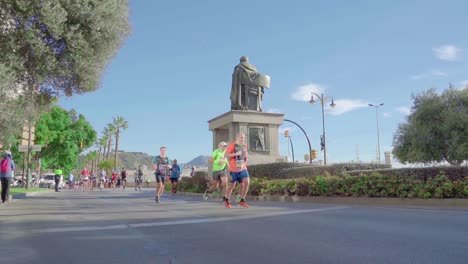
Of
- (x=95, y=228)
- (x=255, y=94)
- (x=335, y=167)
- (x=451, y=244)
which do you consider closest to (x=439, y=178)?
(x=335, y=167)

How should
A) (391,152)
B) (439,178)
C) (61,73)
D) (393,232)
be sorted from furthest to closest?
(391,152) → (61,73) → (439,178) → (393,232)

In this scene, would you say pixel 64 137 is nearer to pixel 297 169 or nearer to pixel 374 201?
pixel 297 169

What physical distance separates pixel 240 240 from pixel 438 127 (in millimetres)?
39470

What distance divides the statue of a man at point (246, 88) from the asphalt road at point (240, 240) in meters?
14.9

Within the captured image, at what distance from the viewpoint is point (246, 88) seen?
23.4 metres

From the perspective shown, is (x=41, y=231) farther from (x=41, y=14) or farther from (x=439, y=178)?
(x=439, y=178)

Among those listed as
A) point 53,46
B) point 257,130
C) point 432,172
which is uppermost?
point 53,46

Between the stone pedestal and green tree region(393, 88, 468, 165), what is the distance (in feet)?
77.1

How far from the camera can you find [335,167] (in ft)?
57.0

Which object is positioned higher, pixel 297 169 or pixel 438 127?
pixel 438 127

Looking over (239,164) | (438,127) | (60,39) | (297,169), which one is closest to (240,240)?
(239,164)

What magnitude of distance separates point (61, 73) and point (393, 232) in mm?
10377

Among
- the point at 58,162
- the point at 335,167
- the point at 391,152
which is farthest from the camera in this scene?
the point at 58,162

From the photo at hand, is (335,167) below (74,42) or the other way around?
below
